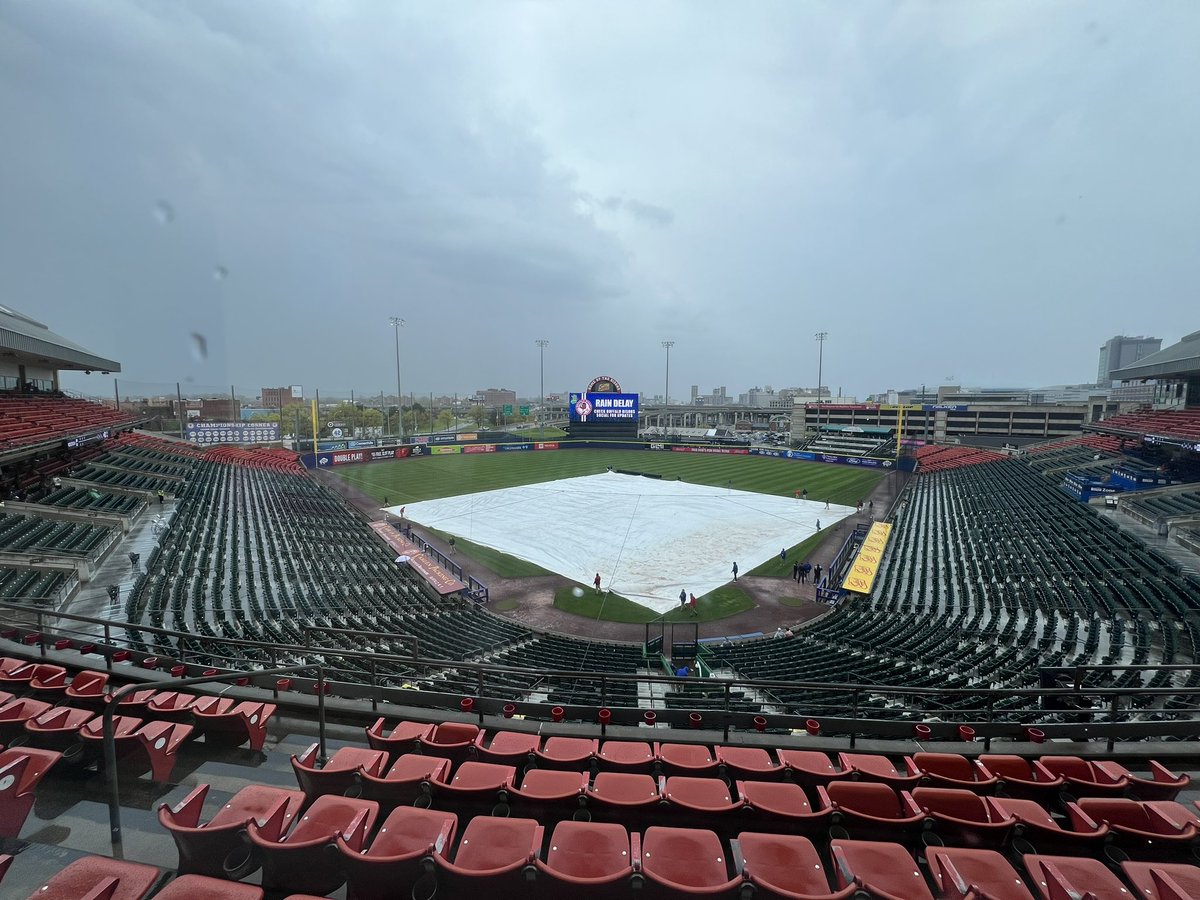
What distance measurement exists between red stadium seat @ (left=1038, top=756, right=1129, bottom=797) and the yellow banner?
15177 millimetres

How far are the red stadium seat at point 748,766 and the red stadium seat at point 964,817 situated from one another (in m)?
1.12

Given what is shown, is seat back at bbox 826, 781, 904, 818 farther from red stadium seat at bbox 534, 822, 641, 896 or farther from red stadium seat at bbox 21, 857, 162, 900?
red stadium seat at bbox 21, 857, 162, 900

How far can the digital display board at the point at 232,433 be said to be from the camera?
65.5m

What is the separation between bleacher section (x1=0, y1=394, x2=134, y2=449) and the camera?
2036 cm

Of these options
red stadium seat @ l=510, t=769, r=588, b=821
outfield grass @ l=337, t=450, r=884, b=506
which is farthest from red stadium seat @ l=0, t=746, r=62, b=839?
outfield grass @ l=337, t=450, r=884, b=506

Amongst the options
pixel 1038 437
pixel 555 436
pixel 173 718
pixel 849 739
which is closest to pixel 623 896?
pixel 849 739

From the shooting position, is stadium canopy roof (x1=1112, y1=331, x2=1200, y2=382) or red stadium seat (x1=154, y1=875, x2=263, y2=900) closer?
red stadium seat (x1=154, y1=875, x2=263, y2=900)

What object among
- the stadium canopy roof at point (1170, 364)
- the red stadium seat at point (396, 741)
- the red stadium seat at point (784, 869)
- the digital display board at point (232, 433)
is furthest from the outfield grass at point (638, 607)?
the digital display board at point (232, 433)

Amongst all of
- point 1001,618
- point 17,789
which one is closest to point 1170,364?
point 1001,618

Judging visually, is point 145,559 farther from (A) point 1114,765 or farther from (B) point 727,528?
(B) point 727,528

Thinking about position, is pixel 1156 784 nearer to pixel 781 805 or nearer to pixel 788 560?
pixel 781 805

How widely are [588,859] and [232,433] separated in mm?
80602

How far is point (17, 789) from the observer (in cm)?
364

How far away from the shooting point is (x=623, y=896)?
3.04 m
